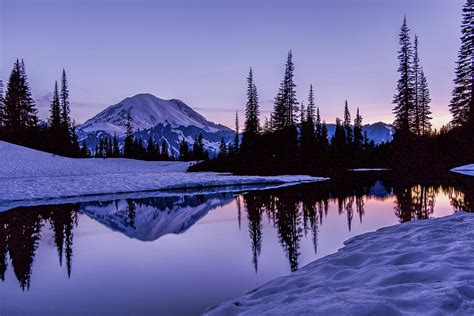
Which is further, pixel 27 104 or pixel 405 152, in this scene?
pixel 27 104

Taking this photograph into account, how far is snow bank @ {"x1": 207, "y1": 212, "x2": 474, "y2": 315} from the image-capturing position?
336cm

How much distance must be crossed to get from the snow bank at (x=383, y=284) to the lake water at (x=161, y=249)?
0.83m

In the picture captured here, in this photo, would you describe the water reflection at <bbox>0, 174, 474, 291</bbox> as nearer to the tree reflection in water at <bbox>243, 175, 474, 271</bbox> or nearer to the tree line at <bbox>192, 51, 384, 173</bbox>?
the tree reflection in water at <bbox>243, 175, 474, 271</bbox>

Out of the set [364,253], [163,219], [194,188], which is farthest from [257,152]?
[364,253]

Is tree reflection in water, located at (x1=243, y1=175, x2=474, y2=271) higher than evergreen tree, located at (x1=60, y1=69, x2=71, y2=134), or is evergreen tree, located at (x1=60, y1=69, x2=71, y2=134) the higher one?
evergreen tree, located at (x1=60, y1=69, x2=71, y2=134)

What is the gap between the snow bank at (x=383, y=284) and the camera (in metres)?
3.36

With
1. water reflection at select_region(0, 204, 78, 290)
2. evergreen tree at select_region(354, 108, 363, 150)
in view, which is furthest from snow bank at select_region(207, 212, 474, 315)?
evergreen tree at select_region(354, 108, 363, 150)

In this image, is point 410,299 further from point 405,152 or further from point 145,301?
point 405,152

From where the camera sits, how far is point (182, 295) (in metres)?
5.19

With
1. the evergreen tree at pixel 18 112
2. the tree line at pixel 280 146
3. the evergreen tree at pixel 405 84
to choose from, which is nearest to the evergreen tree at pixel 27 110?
the evergreen tree at pixel 18 112

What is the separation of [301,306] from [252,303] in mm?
923

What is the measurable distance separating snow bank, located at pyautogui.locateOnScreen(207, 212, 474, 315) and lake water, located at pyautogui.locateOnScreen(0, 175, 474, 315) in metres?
0.83

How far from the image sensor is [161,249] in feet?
26.3

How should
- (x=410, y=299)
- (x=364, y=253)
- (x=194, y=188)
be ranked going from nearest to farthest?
(x=410, y=299) < (x=364, y=253) < (x=194, y=188)
